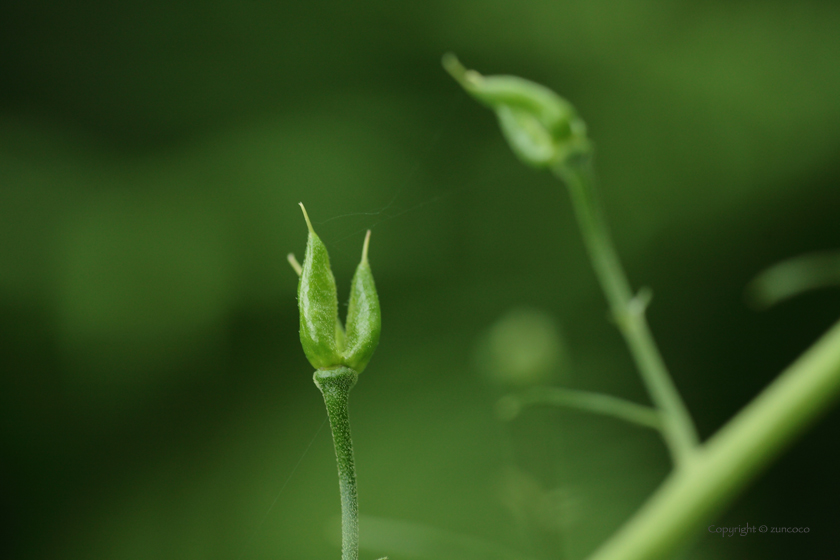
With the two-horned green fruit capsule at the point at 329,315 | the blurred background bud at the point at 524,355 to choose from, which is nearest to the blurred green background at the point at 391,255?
the blurred background bud at the point at 524,355

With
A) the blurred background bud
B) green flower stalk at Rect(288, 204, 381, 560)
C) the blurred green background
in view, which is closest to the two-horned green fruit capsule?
green flower stalk at Rect(288, 204, 381, 560)

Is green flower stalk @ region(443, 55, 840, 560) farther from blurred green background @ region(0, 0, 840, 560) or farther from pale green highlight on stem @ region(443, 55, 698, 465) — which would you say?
blurred green background @ region(0, 0, 840, 560)

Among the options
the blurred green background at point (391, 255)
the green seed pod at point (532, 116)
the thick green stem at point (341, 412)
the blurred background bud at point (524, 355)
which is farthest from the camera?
the blurred green background at point (391, 255)

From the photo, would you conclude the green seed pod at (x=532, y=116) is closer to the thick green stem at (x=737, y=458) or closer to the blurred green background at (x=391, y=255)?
the thick green stem at (x=737, y=458)

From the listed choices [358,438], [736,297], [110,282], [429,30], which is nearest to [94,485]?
[110,282]

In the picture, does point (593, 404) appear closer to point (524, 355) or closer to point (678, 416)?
point (678, 416)
